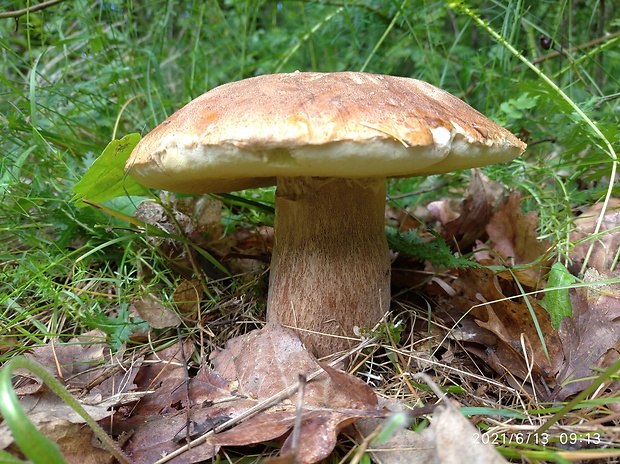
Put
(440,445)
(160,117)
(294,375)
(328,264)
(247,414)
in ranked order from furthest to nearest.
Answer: (160,117)
(328,264)
(294,375)
(247,414)
(440,445)

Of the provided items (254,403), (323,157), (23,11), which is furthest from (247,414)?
(23,11)

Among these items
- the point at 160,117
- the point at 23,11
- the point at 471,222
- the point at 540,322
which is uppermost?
the point at 23,11

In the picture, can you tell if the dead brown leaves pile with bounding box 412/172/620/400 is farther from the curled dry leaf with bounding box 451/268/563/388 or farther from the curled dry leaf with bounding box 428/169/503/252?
the curled dry leaf with bounding box 428/169/503/252

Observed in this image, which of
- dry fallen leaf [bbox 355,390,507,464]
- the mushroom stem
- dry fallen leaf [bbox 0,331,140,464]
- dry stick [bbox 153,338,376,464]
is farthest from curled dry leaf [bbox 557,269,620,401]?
dry fallen leaf [bbox 0,331,140,464]

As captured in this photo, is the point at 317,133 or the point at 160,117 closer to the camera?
the point at 317,133

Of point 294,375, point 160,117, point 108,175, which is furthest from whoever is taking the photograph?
point 160,117

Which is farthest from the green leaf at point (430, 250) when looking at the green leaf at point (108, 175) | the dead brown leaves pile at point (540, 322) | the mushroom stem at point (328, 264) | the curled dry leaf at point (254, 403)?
the green leaf at point (108, 175)

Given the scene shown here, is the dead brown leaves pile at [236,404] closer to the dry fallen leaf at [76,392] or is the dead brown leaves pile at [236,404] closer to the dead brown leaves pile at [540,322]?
the dry fallen leaf at [76,392]
